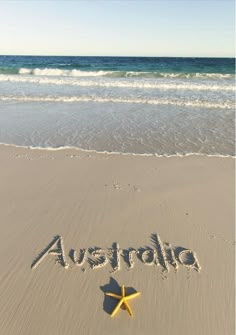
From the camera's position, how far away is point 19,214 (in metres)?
5.52

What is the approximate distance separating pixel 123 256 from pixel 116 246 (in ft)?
0.76

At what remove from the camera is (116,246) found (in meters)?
4.77

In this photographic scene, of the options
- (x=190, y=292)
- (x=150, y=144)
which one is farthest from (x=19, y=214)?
(x=150, y=144)

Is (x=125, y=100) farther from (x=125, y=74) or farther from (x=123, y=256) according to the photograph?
(x=125, y=74)

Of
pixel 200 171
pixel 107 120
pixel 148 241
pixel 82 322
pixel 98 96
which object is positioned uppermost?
pixel 98 96

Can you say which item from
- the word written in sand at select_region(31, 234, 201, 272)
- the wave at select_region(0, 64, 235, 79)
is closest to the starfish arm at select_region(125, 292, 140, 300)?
the word written in sand at select_region(31, 234, 201, 272)

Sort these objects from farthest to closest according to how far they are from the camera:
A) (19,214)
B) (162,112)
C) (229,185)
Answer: (162,112), (229,185), (19,214)

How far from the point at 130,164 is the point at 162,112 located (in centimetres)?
544

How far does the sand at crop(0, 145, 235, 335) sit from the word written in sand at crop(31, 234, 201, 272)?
1 cm

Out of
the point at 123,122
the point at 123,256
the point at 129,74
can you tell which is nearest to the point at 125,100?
the point at 123,122

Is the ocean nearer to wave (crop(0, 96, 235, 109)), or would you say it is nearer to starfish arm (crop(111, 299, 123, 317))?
wave (crop(0, 96, 235, 109))

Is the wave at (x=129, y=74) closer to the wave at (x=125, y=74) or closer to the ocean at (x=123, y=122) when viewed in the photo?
the wave at (x=125, y=74)

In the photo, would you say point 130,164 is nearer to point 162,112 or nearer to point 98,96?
point 162,112

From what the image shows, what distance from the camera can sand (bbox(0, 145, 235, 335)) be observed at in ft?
12.1
